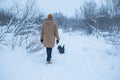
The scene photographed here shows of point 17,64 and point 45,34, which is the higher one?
point 45,34

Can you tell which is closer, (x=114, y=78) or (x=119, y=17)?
(x=114, y=78)

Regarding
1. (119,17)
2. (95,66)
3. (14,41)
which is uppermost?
(119,17)

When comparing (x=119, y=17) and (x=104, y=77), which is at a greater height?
(x=119, y=17)

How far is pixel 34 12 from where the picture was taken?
14.0m

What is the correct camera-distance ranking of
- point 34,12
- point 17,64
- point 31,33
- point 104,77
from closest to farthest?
point 104,77 < point 17,64 < point 31,33 < point 34,12

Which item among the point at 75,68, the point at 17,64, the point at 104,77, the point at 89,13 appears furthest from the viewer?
the point at 89,13

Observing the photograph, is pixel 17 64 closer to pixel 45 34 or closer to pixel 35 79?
pixel 35 79

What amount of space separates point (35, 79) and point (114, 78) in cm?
232

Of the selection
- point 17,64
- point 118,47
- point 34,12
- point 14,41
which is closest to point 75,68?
point 17,64

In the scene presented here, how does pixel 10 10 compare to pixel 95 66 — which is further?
pixel 10 10

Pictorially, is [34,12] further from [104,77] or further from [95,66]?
[104,77]

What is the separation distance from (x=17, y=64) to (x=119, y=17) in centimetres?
672

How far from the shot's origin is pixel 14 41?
11.0m

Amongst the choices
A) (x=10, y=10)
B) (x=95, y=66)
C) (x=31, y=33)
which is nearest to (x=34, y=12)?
(x=31, y=33)
